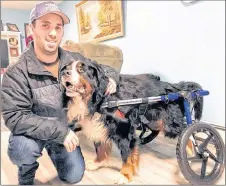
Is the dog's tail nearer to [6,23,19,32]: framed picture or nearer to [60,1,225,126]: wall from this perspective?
[60,1,225,126]: wall

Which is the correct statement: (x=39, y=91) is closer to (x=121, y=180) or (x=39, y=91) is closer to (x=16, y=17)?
(x=16, y=17)

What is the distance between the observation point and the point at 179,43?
0.93 metres

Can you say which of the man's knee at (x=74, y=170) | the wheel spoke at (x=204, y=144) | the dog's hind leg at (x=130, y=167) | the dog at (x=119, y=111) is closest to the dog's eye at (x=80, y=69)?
the dog at (x=119, y=111)

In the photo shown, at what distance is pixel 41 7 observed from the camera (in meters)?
0.49

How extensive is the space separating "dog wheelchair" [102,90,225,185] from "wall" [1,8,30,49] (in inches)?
14.2

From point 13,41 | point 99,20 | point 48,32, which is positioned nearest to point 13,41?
point 13,41

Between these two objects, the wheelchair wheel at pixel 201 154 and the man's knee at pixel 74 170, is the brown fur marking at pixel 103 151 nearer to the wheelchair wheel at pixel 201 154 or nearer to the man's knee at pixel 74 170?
the man's knee at pixel 74 170

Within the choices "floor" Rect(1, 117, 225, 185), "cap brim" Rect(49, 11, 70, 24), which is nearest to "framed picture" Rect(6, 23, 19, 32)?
"cap brim" Rect(49, 11, 70, 24)

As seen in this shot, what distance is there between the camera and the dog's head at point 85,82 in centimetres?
53

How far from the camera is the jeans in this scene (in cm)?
57

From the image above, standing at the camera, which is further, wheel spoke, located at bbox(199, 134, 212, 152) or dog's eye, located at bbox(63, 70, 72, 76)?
wheel spoke, located at bbox(199, 134, 212, 152)

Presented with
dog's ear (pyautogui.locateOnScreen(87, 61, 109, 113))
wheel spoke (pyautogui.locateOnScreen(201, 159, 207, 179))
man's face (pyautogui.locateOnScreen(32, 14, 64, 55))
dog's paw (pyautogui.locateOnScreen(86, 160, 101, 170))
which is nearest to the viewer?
man's face (pyautogui.locateOnScreen(32, 14, 64, 55))

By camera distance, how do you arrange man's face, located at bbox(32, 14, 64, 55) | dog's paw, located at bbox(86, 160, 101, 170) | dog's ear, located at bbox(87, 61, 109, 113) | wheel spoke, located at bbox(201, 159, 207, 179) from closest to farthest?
man's face, located at bbox(32, 14, 64, 55), dog's ear, located at bbox(87, 61, 109, 113), dog's paw, located at bbox(86, 160, 101, 170), wheel spoke, located at bbox(201, 159, 207, 179)

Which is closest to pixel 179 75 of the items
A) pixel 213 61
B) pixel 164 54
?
pixel 164 54
